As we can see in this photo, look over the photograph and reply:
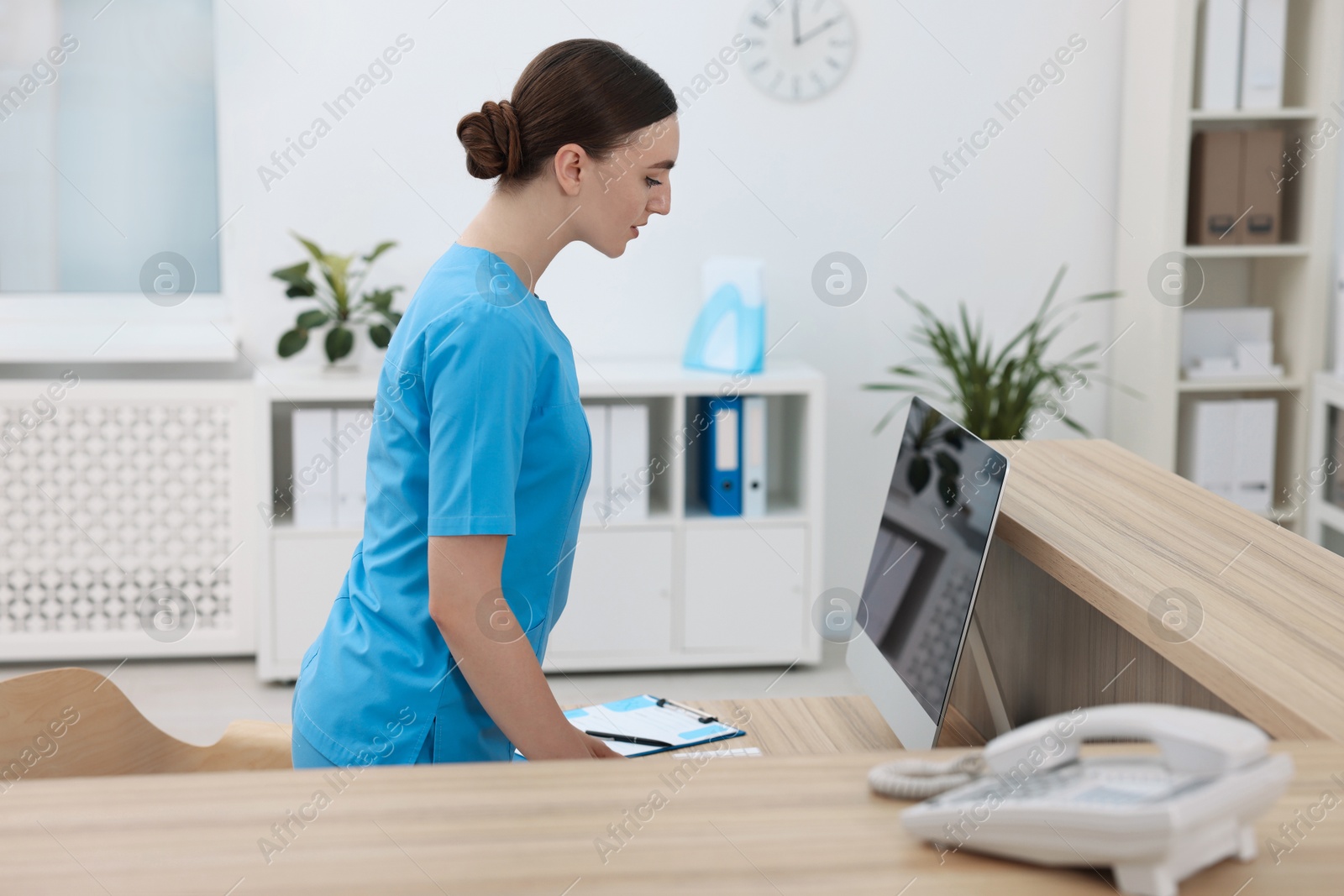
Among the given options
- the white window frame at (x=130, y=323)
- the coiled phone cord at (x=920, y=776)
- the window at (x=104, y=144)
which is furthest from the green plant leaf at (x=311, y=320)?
the coiled phone cord at (x=920, y=776)

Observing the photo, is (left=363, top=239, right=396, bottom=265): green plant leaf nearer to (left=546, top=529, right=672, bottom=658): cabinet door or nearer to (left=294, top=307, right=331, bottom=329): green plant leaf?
(left=294, top=307, right=331, bottom=329): green plant leaf

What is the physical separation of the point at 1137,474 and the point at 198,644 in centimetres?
276

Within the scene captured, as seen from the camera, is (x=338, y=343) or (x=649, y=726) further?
(x=338, y=343)

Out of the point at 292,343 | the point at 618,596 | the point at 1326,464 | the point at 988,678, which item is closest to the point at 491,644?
the point at 988,678

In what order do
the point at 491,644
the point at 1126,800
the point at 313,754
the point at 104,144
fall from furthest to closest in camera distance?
the point at 104,144 → the point at 313,754 → the point at 491,644 → the point at 1126,800

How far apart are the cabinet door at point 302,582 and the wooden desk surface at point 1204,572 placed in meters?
2.13

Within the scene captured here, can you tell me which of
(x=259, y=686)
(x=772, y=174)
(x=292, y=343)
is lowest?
(x=259, y=686)

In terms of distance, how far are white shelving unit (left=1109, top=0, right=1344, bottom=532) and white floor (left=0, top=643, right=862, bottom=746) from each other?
129 cm

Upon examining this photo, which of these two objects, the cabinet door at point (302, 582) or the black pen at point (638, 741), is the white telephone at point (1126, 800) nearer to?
the black pen at point (638, 741)

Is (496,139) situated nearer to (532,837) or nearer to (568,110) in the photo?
(568,110)

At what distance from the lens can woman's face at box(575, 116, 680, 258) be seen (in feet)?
4.23

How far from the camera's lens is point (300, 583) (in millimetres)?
3328

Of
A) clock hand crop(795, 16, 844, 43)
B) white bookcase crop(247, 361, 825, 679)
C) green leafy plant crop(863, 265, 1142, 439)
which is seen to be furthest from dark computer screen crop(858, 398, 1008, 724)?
clock hand crop(795, 16, 844, 43)

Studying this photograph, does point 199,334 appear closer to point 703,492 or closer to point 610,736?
point 703,492
